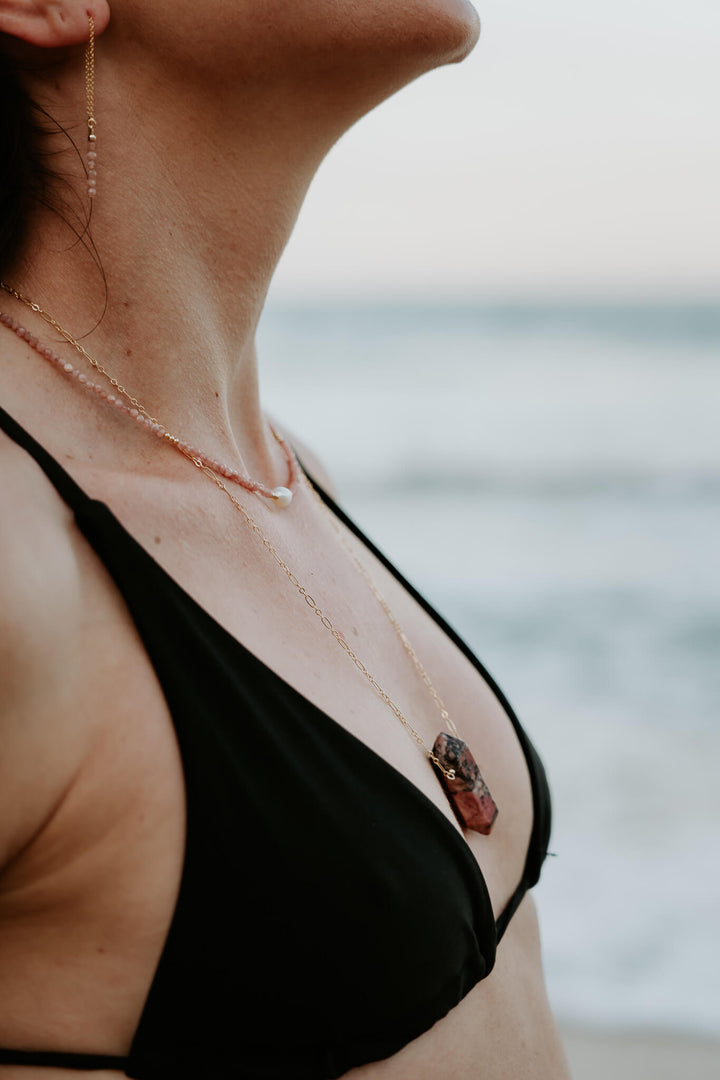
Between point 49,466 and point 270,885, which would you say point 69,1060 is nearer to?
point 270,885

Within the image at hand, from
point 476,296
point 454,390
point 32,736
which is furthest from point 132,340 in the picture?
point 476,296

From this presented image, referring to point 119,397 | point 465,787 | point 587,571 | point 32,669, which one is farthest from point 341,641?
point 587,571

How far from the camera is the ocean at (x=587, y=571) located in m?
3.95

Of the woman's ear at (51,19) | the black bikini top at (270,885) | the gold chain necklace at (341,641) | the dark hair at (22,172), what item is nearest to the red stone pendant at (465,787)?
the gold chain necklace at (341,641)

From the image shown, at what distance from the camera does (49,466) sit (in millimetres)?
962

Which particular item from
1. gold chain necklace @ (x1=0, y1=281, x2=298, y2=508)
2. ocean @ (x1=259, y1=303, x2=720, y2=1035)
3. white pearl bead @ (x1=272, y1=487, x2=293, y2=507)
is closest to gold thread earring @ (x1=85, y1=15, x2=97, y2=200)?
gold chain necklace @ (x1=0, y1=281, x2=298, y2=508)

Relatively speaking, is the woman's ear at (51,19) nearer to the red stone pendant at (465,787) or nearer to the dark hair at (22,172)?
the dark hair at (22,172)

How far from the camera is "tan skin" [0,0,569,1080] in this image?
0.87m

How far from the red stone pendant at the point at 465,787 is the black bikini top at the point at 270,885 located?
156 millimetres

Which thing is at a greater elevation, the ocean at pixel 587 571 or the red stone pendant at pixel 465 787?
the ocean at pixel 587 571

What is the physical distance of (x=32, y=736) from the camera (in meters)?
0.82

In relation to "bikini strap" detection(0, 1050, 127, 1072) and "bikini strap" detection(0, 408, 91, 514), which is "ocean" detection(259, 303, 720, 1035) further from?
"bikini strap" detection(0, 408, 91, 514)

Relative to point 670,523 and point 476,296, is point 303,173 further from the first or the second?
point 476,296

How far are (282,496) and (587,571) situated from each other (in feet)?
22.7
